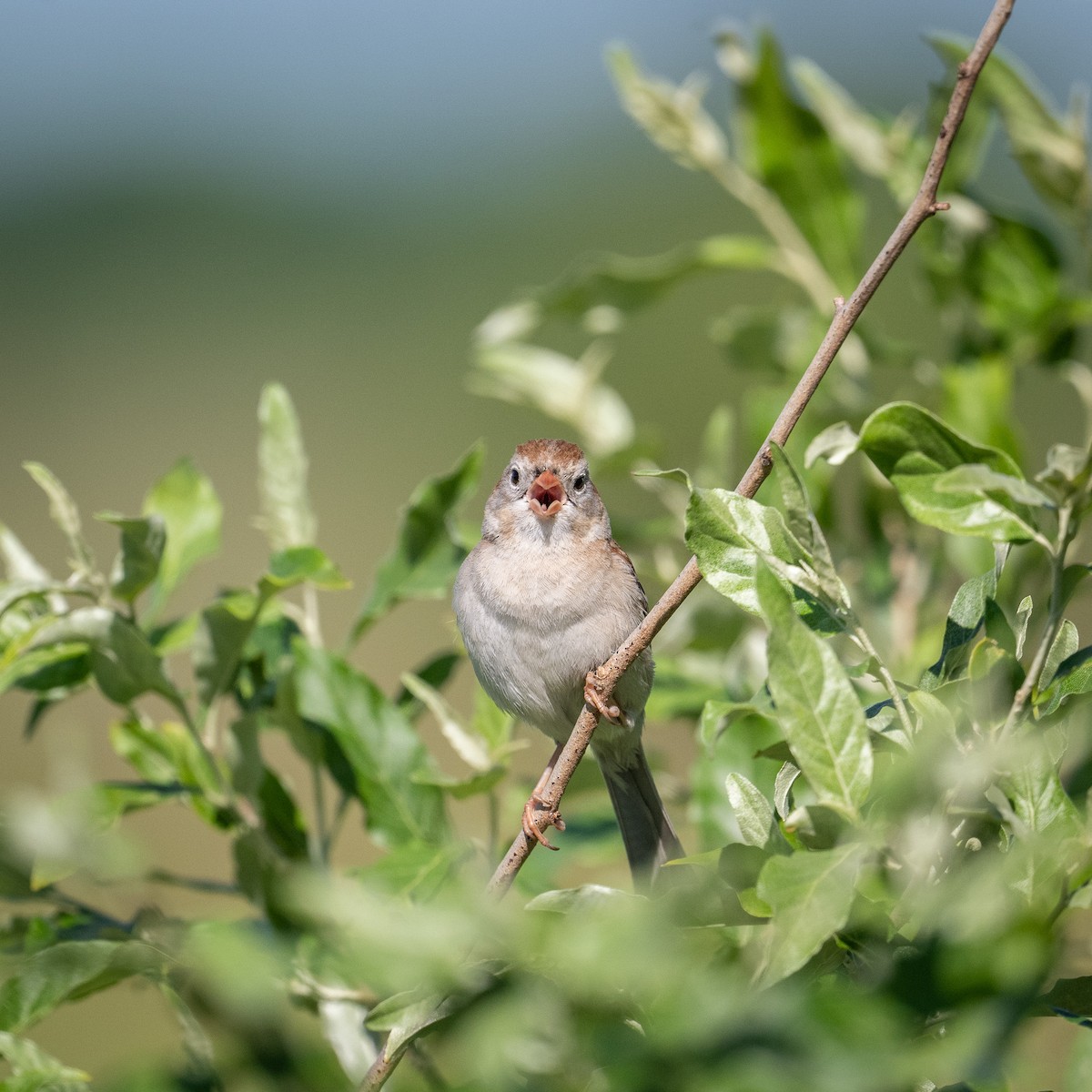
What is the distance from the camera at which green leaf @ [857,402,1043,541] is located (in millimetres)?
1172

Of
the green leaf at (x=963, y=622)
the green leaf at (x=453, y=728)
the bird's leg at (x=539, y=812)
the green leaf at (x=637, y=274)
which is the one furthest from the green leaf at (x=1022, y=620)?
the green leaf at (x=637, y=274)

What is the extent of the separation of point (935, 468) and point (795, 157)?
1315 millimetres

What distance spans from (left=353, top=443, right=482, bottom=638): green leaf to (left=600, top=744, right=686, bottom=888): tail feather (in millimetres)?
640

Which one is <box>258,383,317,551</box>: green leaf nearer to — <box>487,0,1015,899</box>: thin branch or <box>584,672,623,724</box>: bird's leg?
<box>584,672,623,724</box>: bird's leg

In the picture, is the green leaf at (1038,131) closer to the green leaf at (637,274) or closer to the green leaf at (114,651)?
the green leaf at (637,274)

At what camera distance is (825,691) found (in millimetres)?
1012

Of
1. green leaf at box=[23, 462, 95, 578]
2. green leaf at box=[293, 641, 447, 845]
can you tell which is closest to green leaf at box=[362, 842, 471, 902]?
green leaf at box=[293, 641, 447, 845]

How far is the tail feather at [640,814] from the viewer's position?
2.43 meters

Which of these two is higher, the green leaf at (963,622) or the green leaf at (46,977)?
the green leaf at (963,622)

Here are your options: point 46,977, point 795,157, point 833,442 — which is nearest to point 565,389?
point 795,157

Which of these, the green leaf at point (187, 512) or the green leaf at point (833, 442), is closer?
the green leaf at point (833, 442)

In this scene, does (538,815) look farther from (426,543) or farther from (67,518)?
(67,518)

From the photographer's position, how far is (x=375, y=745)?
6.22ft

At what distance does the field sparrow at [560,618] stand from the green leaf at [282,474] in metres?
0.62
